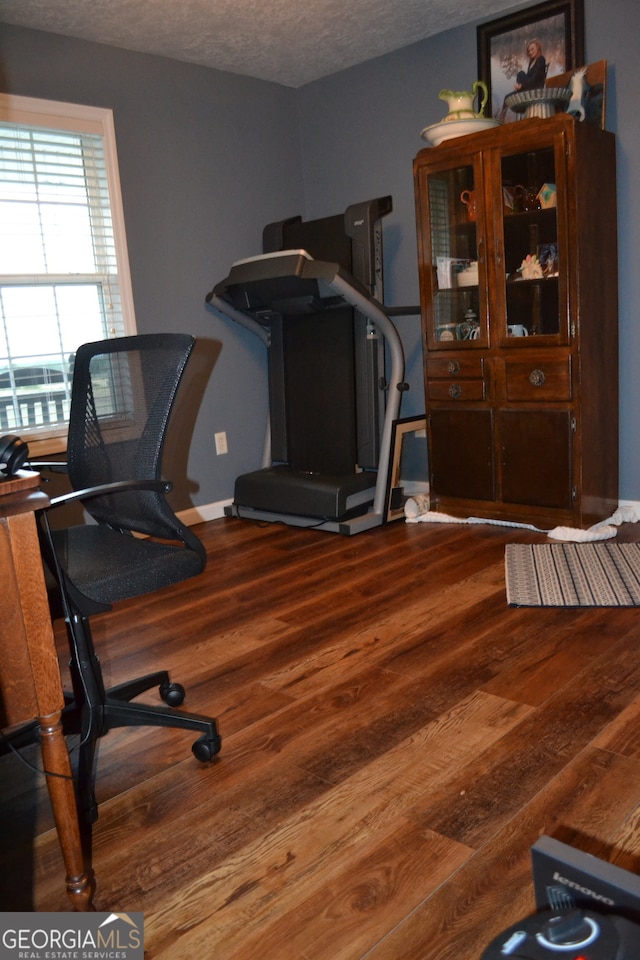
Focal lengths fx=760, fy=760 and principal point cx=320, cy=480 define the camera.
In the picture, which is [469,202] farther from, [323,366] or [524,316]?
[323,366]

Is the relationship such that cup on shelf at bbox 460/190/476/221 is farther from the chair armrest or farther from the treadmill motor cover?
the chair armrest

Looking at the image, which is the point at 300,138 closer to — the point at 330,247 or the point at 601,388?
the point at 330,247

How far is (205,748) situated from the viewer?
1823 mm

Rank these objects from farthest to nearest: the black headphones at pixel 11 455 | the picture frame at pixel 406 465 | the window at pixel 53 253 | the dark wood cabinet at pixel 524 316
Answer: the picture frame at pixel 406 465 → the window at pixel 53 253 → the dark wood cabinet at pixel 524 316 → the black headphones at pixel 11 455

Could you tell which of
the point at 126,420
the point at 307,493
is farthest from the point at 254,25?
the point at 126,420

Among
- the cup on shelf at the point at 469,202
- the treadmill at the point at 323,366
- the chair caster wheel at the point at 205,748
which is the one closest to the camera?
the chair caster wheel at the point at 205,748

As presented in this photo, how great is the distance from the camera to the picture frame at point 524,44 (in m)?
3.45

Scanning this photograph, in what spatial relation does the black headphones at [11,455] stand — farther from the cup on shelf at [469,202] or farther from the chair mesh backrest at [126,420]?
the cup on shelf at [469,202]

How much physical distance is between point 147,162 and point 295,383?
1359mm

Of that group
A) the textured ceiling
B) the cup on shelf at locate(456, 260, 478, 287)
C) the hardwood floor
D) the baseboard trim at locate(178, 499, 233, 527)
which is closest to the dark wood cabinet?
the cup on shelf at locate(456, 260, 478, 287)

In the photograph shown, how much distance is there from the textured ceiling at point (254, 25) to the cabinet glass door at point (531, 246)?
0.91 meters

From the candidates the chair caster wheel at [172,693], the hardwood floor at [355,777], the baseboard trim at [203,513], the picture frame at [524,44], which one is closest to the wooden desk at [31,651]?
the hardwood floor at [355,777]

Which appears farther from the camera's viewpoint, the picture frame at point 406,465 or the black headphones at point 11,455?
the picture frame at point 406,465

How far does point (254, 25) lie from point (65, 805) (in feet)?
11.5
